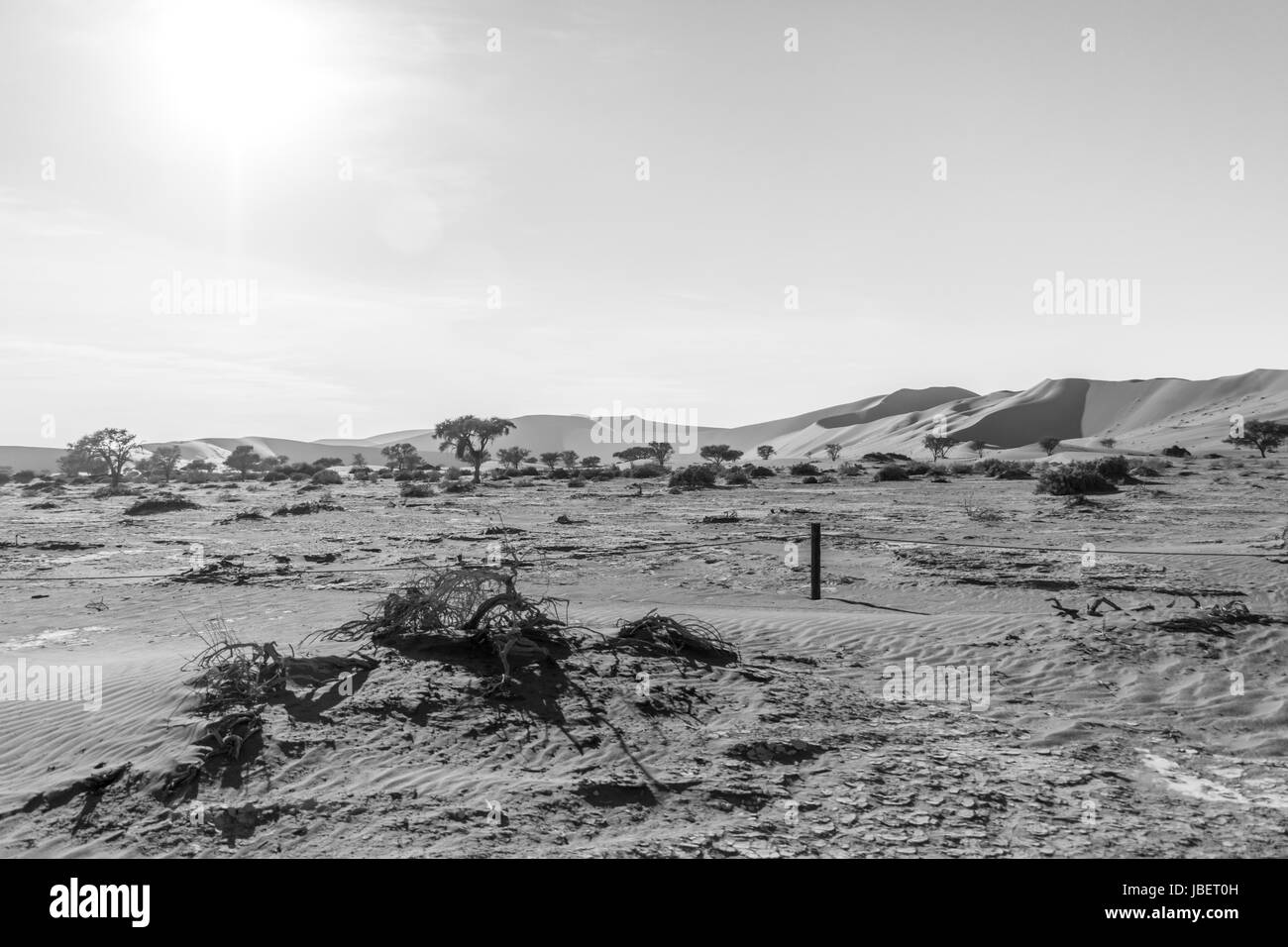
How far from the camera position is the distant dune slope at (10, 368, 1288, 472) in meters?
75.8

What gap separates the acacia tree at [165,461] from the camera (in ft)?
169

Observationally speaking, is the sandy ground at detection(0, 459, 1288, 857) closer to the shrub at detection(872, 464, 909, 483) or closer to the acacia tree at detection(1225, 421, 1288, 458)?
the shrub at detection(872, 464, 909, 483)

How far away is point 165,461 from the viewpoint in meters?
51.9

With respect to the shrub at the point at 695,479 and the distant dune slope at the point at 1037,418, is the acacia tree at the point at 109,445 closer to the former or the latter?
the shrub at the point at 695,479

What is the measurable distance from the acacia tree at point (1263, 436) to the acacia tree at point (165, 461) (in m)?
63.8

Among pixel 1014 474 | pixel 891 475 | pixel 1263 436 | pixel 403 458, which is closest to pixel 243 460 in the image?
pixel 403 458

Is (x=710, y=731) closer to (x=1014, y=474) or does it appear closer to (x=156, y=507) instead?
(x=156, y=507)

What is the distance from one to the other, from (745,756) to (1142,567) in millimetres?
10370

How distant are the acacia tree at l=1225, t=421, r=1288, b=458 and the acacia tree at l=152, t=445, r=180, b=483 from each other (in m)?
63.8

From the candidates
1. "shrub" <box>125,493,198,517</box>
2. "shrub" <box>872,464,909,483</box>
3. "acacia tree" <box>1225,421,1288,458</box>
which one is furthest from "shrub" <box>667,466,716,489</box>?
"acacia tree" <box>1225,421,1288,458</box>

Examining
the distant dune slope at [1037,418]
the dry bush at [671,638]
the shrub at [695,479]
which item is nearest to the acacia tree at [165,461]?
the shrub at [695,479]

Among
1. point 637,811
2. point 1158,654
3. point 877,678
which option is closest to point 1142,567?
point 1158,654

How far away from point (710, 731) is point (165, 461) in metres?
55.8

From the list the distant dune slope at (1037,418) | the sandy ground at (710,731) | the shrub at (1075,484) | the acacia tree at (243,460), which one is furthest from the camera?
the distant dune slope at (1037,418)
